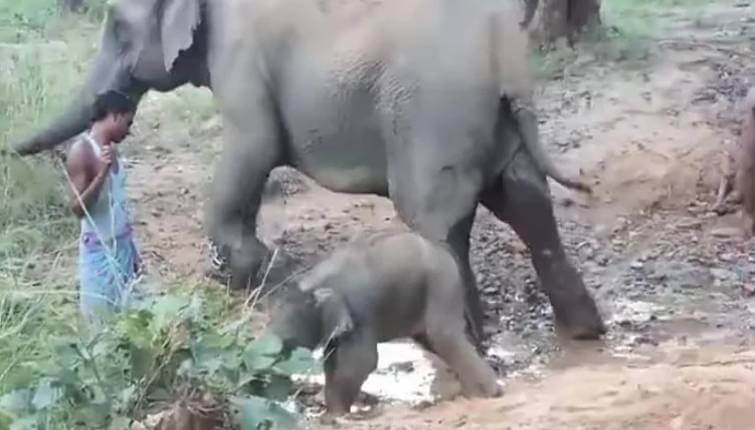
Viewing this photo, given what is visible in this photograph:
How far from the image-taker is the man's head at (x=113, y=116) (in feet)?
24.7

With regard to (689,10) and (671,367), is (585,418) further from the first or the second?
(689,10)

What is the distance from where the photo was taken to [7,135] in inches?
385

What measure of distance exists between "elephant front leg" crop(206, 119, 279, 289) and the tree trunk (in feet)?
20.6

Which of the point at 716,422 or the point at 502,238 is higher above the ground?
the point at 716,422

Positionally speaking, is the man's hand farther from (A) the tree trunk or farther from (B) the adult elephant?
(A) the tree trunk

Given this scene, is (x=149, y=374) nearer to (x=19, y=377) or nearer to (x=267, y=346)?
(x=267, y=346)

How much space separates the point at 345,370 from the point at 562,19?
27.2 ft

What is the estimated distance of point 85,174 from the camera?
7.32m

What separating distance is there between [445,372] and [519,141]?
1.06 m

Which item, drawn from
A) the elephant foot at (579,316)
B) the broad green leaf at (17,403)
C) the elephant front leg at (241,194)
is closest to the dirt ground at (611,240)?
the elephant foot at (579,316)

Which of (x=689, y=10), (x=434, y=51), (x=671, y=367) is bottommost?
(x=689, y=10)

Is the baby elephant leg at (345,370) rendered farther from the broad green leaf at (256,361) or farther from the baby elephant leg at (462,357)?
the broad green leaf at (256,361)

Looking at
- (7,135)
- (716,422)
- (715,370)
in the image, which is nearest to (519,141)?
(715,370)

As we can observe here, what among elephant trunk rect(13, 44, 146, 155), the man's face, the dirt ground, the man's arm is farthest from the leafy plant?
elephant trunk rect(13, 44, 146, 155)
